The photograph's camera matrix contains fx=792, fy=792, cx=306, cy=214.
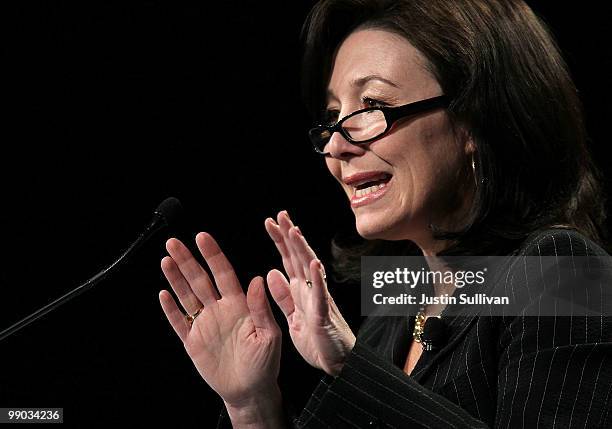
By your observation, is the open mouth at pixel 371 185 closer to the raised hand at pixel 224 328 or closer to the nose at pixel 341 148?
the nose at pixel 341 148

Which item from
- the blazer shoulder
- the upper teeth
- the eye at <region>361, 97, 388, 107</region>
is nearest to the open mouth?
the upper teeth

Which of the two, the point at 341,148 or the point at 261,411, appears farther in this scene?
the point at 341,148

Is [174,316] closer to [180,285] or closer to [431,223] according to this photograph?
[180,285]

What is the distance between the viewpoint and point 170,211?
1.65 m

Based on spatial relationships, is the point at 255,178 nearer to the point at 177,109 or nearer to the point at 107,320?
the point at 177,109

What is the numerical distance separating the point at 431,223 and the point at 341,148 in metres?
0.28

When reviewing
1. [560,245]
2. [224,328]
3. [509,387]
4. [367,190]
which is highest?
[367,190]

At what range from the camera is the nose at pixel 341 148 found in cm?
188

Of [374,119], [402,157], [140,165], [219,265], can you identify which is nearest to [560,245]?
[402,157]

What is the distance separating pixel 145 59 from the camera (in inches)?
102

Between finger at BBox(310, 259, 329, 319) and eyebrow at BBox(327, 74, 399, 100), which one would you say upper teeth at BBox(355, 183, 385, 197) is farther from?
finger at BBox(310, 259, 329, 319)

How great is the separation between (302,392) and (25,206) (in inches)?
42.0

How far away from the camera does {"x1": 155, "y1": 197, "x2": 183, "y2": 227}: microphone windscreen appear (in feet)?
5.37

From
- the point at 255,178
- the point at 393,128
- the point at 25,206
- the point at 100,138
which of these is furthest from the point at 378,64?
the point at 25,206
